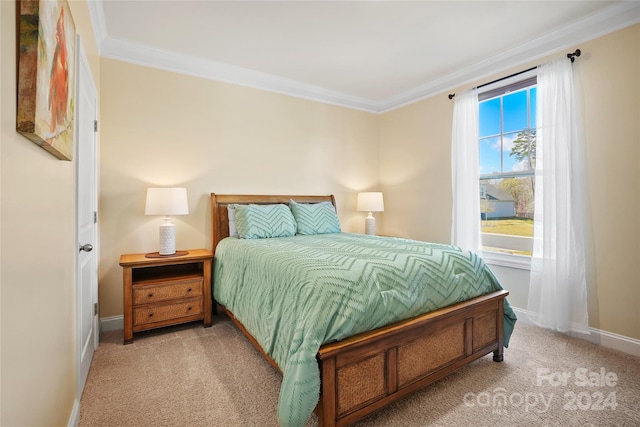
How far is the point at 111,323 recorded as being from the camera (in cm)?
284

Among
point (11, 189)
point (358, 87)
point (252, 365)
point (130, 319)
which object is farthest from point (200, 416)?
point (358, 87)

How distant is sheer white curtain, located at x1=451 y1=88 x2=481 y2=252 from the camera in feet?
11.1

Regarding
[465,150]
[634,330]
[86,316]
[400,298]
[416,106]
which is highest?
[416,106]

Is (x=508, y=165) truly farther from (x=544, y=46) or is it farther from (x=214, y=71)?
(x=214, y=71)

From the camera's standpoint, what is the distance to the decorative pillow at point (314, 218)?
11.3ft

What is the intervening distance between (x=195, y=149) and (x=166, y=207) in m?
0.83

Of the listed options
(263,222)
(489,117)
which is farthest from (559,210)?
(263,222)

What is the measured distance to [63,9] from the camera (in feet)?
4.32

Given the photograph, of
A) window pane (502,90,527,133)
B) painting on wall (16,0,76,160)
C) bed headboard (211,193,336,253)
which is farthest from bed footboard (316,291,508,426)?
bed headboard (211,193,336,253)

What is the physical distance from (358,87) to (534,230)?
2.57 metres

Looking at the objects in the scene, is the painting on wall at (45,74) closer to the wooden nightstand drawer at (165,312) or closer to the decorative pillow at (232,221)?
the wooden nightstand drawer at (165,312)

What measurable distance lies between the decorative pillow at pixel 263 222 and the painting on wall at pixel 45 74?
5.59 ft

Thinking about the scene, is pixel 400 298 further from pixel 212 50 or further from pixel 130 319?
pixel 212 50

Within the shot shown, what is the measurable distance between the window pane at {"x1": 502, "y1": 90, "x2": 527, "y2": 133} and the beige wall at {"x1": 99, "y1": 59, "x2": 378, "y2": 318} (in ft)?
6.33
